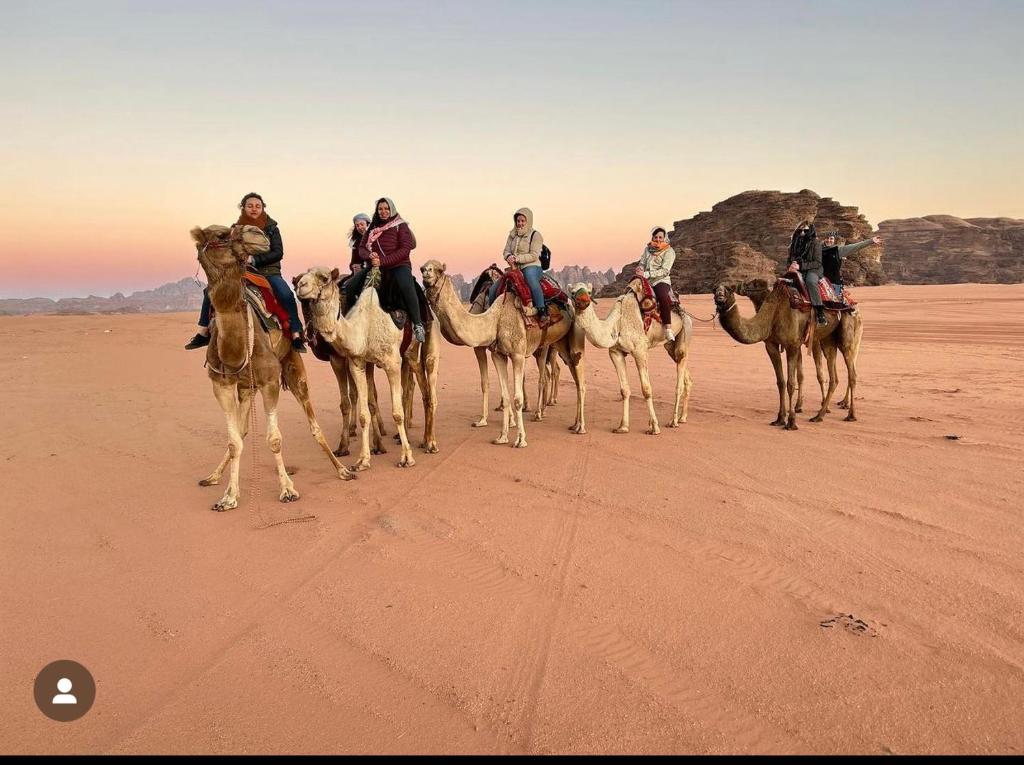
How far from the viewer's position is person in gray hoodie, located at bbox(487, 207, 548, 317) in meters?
8.63

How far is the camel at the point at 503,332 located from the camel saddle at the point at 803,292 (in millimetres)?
3420

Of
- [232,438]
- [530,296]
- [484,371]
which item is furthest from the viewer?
[484,371]

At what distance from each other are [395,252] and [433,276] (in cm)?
57

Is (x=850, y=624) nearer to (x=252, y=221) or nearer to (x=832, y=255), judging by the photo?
(x=252, y=221)

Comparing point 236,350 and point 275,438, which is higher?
point 236,350

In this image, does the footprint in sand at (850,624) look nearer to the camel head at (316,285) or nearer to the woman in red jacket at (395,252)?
the woman in red jacket at (395,252)

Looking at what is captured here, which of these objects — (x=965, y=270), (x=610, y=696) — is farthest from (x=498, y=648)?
(x=965, y=270)

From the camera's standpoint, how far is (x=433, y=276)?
304 inches

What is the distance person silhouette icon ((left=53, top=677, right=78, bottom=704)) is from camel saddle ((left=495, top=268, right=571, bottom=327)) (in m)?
6.34

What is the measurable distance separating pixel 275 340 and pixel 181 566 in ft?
8.76

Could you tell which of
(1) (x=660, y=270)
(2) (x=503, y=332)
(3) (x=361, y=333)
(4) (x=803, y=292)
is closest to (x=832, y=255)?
(4) (x=803, y=292)

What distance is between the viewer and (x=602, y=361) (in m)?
19.2

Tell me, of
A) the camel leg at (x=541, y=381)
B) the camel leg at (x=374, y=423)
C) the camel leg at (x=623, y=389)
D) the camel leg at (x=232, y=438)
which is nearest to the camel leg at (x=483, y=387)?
the camel leg at (x=541, y=381)

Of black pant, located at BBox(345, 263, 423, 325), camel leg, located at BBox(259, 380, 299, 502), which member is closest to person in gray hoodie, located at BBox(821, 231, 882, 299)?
black pant, located at BBox(345, 263, 423, 325)
